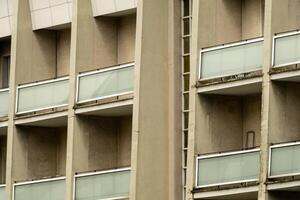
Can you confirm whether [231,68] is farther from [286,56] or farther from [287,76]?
[287,76]

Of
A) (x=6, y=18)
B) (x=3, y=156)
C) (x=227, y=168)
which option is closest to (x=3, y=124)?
(x=3, y=156)

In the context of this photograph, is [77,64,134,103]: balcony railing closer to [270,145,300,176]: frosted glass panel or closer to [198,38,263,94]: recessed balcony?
[198,38,263,94]: recessed balcony

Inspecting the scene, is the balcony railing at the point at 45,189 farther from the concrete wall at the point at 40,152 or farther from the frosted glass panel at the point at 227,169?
the frosted glass panel at the point at 227,169

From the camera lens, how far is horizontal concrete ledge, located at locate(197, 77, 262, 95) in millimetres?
65000

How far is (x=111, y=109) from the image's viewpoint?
69.8m

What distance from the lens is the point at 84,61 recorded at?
7131 centimetres

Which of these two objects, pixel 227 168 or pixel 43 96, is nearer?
pixel 227 168

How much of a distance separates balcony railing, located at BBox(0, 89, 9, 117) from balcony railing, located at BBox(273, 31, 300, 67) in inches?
542

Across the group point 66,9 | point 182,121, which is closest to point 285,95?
point 182,121

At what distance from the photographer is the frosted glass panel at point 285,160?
63.1m

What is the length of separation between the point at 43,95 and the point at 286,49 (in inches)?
467

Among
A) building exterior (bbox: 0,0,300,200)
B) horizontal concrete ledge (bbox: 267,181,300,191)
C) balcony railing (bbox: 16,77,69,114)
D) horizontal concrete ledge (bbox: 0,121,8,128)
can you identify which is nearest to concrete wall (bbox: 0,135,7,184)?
building exterior (bbox: 0,0,300,200)

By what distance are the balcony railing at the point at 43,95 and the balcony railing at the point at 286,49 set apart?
10.3m

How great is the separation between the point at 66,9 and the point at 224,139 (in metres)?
9.32
